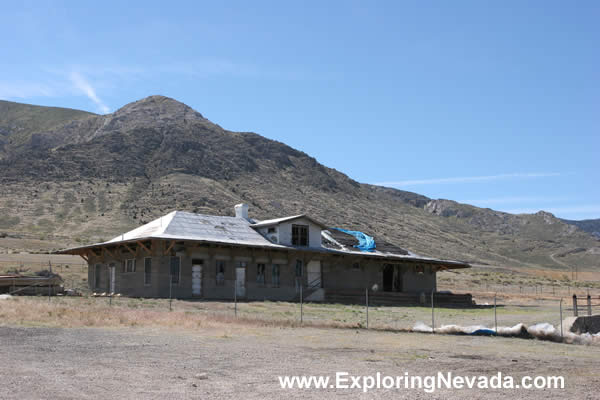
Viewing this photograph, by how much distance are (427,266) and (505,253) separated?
112269 mm

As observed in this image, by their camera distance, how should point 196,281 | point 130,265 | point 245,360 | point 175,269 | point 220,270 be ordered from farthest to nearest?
point 130,265 < point 220,270 < point 196,281 < point 175,269 < point 245,360

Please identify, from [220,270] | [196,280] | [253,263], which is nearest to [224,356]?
[196,280]

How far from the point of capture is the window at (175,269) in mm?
34906

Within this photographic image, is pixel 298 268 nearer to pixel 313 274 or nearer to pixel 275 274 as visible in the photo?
pixel 313 274

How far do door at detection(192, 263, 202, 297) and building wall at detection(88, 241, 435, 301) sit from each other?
0.84ft

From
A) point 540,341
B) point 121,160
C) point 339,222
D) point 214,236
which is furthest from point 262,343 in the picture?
point 121,160

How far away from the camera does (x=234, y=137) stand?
512 ft

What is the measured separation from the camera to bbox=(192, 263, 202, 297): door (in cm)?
3556

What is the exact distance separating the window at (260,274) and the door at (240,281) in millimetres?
968

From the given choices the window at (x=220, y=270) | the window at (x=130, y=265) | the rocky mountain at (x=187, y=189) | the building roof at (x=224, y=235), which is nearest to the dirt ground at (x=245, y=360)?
the building roof at (x=224, y=235)

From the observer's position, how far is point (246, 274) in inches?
1484

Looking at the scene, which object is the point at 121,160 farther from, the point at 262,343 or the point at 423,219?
the point at 262,343

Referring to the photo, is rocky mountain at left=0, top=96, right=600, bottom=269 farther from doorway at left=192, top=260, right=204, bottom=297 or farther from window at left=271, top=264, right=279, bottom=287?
doorway at left=192, top=260, right=204, bottom=297

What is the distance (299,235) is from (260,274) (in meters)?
4.16
